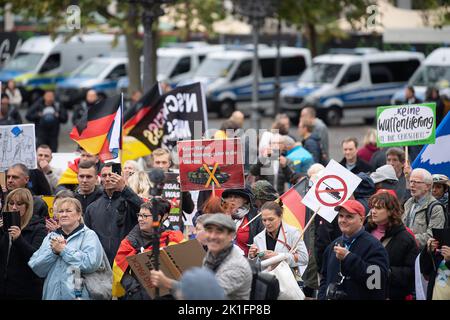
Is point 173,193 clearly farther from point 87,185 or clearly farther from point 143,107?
point 143,107

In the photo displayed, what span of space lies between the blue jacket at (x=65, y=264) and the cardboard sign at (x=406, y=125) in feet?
13.7

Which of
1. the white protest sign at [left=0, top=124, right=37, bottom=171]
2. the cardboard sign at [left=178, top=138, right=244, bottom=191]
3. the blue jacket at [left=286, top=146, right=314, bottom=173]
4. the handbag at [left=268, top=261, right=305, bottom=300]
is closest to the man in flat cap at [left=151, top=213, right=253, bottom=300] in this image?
the handbag at [left=268, top=261, right=305, bottom=300]

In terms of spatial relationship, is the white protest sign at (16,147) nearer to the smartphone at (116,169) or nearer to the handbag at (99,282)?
the smartphone at (116,169)

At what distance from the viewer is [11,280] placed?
29.2 ft

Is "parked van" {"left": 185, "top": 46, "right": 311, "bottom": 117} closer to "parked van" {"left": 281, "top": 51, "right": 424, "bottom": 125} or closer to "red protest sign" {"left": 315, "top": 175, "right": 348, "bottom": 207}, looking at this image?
"parked van" {"left": 281, "top": 51, "right": 424, "bottom": 125}

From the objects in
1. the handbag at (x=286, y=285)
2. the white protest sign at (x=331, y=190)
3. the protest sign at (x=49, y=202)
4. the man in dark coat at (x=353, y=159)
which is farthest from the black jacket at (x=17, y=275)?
the man in dark coat at (x=353, y=159)

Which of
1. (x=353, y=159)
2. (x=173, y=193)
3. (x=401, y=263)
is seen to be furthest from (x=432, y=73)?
(x=401, y=263)

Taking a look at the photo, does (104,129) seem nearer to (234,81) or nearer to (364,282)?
(364,282)

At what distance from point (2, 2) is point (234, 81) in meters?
10.2

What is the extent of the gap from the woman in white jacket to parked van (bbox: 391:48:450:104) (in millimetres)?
19873

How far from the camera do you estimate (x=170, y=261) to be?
7.89 m

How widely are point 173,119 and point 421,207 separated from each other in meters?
5.08

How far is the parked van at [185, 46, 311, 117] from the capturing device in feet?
110

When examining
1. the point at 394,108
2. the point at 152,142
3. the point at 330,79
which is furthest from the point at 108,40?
the point at 394,108
